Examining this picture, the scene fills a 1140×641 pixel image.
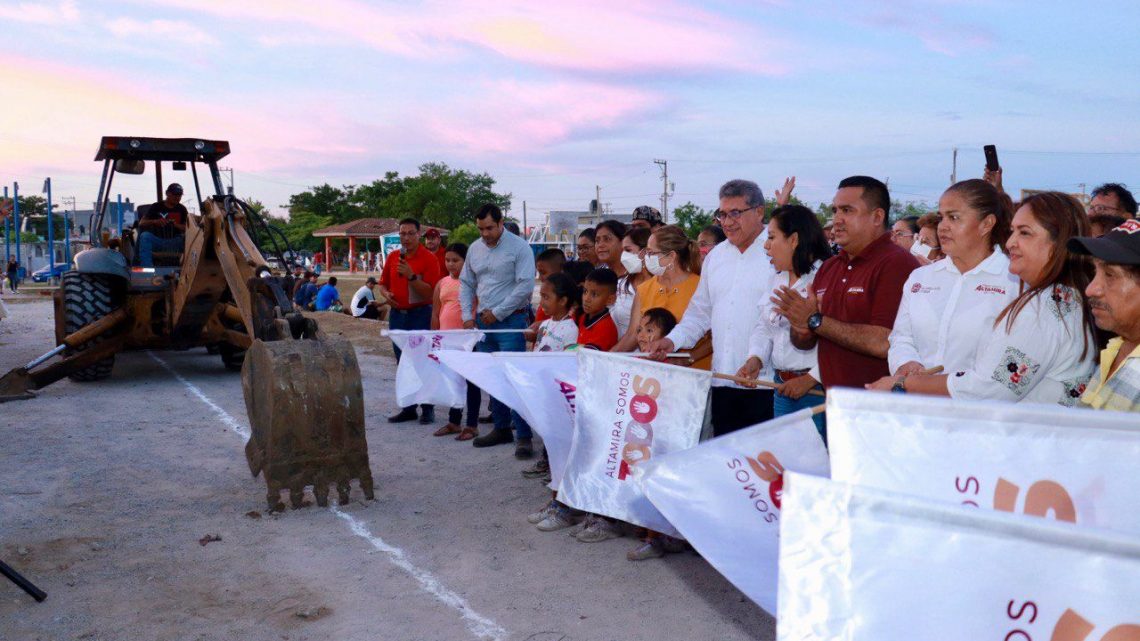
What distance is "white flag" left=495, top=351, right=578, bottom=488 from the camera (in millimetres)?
5773

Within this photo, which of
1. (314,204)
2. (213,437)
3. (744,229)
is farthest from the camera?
(314,204)

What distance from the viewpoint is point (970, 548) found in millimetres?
1894

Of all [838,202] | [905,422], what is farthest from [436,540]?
[905,422]

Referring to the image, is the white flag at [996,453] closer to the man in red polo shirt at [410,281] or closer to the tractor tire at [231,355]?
the man in red polo shirt at [410,281]

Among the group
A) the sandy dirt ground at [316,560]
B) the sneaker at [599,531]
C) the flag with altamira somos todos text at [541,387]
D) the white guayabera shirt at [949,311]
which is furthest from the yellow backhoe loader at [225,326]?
the white guayabera shirt at [949,311]

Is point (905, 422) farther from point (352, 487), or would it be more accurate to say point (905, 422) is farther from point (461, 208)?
point (461, 208)

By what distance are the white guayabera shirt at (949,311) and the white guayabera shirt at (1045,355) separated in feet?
0.83

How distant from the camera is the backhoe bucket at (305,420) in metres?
5.98

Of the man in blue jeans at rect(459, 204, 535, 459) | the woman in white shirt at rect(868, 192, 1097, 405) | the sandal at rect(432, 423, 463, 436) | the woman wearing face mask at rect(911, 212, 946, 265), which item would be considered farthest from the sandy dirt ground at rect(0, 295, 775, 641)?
the woman wearing face mask at rect(911, 212, 946, 265)

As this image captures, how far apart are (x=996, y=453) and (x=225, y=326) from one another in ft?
37.2

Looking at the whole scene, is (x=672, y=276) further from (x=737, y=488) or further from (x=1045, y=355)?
(x=1045, y=355)

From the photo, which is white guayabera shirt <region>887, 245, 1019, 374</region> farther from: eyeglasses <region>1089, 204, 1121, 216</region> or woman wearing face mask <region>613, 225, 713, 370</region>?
eyeglasses <region>1089, 204, 1121, 216</region>

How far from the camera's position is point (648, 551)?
515 cm

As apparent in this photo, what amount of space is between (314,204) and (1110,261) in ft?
307
